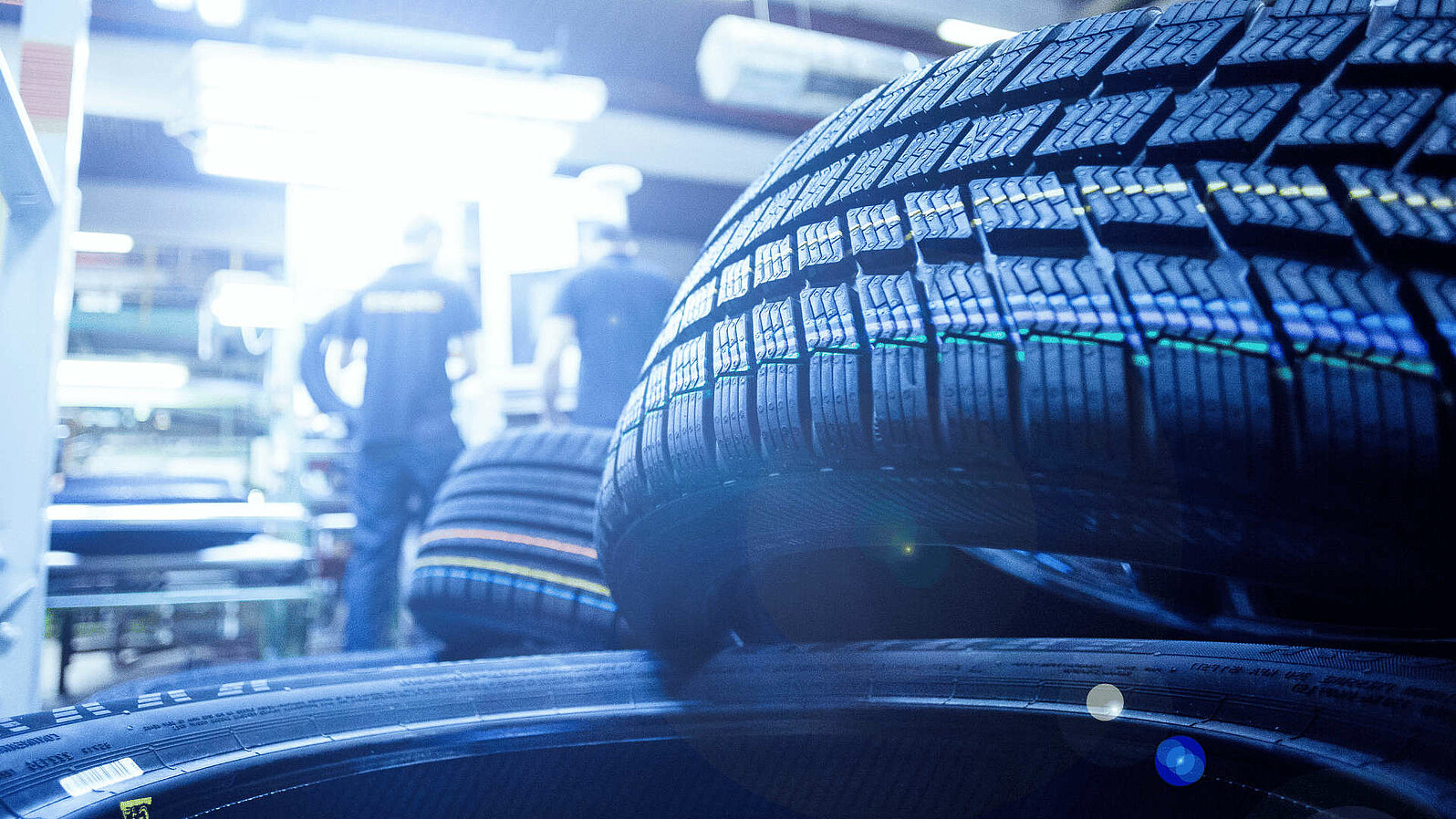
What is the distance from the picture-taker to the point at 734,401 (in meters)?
0.47

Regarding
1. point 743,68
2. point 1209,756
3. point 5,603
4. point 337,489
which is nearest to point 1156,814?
point 1209,756

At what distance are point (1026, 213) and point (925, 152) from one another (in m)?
0.09

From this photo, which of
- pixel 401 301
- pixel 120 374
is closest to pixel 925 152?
pixel 401 301

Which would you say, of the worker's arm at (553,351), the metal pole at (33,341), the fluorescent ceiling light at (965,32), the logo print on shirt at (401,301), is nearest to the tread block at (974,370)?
the metal pole at (33,341)

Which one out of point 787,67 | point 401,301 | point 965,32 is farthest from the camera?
point 965,32

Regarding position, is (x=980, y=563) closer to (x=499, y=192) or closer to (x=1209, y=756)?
(x=1209, y=756)

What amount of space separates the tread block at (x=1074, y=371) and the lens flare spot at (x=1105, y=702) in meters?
0.18

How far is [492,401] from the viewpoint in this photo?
16.0 ft

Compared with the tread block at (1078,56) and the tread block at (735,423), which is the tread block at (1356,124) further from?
the tread block at (735,423)

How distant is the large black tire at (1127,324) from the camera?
0.31 meters

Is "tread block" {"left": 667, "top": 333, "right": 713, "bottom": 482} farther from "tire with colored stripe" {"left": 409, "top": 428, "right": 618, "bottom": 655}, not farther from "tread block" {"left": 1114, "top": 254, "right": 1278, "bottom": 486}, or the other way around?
"tire with colored stripe" {"left": 409, "top": 428, "right": 618, "bottom": 655}

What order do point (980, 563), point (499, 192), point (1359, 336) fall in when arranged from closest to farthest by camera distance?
1. point (1359, 336)
2. point (980, 563)
3. point (499, 192)

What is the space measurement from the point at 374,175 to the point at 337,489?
1.87m

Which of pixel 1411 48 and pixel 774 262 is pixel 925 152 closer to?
pixel 774 262
